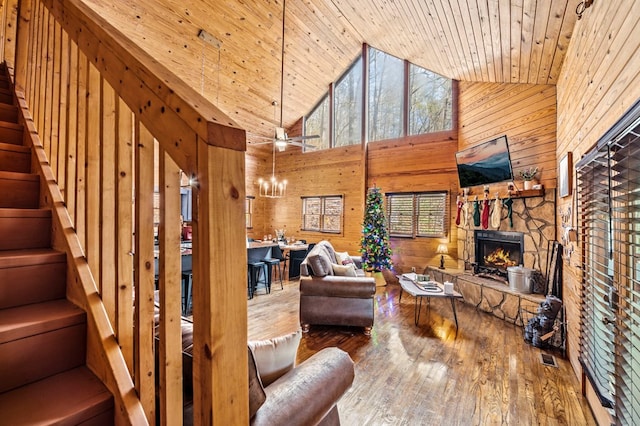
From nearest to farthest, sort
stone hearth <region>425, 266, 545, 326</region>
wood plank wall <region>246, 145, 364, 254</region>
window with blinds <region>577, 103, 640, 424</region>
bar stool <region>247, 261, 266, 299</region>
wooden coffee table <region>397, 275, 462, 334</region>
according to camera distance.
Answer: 1. window with blinds <region>577, 103, 640, 424</region>
2. wooden coffee table <region>397, 275, 462, 334</region>
3. stone hearth <region>425, 266, 545, 326</region>
4. bar stool <region>247, 261, 266, 299</region>
5. wood plank wall <region>246, 145, 364, 254</region>

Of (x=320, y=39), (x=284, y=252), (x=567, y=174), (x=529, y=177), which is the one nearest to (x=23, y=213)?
(x=567, y=174)

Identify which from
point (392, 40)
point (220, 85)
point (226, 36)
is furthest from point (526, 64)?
point (220, 85)

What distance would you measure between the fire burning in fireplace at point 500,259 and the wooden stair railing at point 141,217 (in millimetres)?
5135

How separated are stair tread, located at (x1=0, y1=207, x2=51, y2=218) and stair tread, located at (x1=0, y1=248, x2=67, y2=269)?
179mm

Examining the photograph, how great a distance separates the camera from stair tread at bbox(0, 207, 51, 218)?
138 centimetres

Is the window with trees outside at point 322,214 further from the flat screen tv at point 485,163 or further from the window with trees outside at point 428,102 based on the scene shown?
the flat screen tv at point 485,163

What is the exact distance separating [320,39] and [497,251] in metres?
5.38

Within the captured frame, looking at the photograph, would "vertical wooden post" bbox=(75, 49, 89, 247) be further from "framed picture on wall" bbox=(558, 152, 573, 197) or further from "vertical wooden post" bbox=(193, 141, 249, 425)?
"framed picture on wall" bbox=(558, 152, 573, 197)

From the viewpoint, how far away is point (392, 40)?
5.31 metres

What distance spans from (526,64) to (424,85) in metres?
2.84

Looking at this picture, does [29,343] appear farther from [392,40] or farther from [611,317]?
[392,40]

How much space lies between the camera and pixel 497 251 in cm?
492

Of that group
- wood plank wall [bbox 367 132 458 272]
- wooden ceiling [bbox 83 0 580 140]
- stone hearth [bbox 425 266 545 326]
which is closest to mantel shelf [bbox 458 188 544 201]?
wood plank wall [bbox 367 132 458 272]

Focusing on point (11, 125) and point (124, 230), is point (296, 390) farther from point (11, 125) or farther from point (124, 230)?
point (11, 125)
